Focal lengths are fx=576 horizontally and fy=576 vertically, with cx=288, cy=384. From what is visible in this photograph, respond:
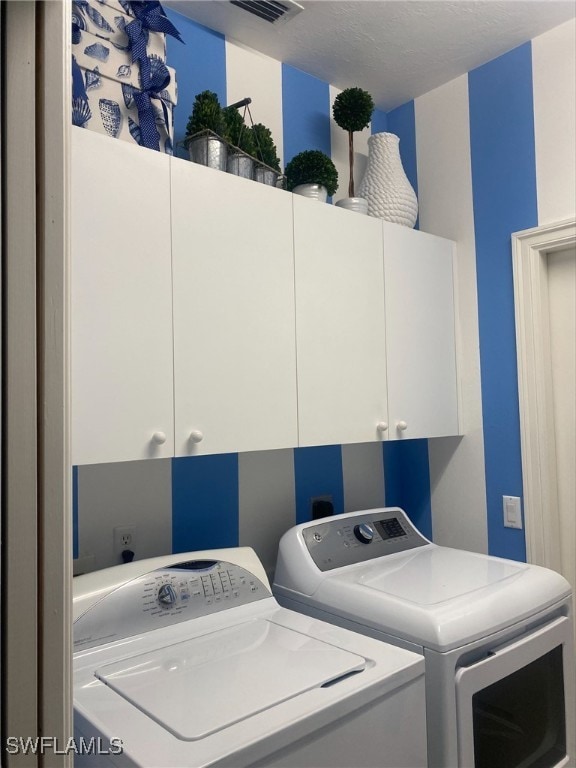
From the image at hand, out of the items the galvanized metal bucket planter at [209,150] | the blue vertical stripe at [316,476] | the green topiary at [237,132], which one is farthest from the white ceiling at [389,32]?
the blue vertical stripe at [316,476]

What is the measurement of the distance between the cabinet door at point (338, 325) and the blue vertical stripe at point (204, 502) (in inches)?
14.8

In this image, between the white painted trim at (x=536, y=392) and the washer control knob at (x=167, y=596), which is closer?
the washer control knob at (x=167, y=596)

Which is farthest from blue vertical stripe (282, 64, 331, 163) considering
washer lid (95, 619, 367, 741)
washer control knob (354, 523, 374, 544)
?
washer lid (95, 619, 367, 741)

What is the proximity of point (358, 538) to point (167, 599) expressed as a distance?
0.71m

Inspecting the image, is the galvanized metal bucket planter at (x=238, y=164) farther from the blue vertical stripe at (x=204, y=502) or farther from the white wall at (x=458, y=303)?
the white wall at (x=458, y=303)

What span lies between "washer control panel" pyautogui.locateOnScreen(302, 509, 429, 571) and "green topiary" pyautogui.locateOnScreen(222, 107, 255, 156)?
3.96 ft

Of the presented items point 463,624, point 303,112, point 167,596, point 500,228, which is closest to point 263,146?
point 303,112

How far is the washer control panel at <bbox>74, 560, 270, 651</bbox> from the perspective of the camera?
133cm

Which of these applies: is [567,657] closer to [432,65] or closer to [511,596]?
[511,596]

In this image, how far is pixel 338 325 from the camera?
6.03 ft

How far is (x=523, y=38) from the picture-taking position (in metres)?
2.07

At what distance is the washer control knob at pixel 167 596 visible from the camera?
1.44 meters

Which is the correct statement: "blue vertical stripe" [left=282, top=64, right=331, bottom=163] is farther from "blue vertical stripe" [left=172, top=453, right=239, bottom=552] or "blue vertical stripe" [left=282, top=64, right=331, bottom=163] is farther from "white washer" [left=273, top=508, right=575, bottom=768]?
"white washer" [left=273, top=508, right=575, bottom=768]

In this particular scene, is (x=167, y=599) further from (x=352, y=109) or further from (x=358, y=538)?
(x=352, y=109)
